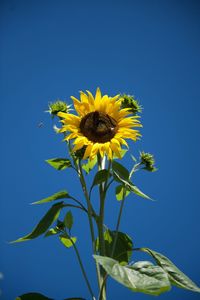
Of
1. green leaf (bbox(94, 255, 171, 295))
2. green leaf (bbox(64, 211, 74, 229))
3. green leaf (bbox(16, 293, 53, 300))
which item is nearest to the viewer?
green leaf (bbox(94, 255, 171, 295))

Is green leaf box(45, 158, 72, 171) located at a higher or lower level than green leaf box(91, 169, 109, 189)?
higher

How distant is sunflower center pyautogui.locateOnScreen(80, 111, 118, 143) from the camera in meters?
1.28

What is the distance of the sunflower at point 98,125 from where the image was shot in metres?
1.24

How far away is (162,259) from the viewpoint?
4.23ft

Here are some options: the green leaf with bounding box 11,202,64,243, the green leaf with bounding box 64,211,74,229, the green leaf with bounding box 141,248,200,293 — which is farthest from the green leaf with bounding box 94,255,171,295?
the green leaf with bounding box 64,211,74,229

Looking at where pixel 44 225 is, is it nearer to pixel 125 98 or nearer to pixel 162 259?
pixel 162 259

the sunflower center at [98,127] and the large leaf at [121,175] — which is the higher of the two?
the sunflower center at [98,127]

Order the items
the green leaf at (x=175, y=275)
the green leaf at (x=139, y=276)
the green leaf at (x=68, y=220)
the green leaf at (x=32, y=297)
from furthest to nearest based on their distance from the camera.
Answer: the green leaf at (x=68, y=220), the green leaf at (x=32, y=297), the green leaf at (x=175, y=275), the green leaf at (x=139, y=276)

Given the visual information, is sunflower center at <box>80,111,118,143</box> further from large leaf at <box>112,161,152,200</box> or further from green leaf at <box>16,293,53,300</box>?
green leaf at <box>16,293,53,300</box>

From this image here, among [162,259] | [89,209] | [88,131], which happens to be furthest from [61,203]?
[162,259]

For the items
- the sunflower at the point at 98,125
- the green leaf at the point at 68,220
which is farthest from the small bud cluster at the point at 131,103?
the green leaf at the point at 68,220

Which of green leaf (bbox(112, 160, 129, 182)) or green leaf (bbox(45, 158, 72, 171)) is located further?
green leaf (bbox(45, 158, 72, 171))

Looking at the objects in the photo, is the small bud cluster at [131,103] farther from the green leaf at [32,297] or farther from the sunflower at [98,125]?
the green leaf at [32,297]

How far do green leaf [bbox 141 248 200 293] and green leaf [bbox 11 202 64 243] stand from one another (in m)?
0.28
